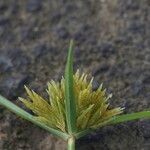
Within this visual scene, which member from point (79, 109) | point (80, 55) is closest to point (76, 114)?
point (79, 109)

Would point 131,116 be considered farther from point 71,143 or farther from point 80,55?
point 80,55

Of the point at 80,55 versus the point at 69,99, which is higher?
the point at 69,99

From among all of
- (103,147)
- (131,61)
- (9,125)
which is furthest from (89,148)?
(131,61)

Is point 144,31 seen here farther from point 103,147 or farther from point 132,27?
point 103,147

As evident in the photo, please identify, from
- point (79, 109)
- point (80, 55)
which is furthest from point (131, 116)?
point (80, 55)

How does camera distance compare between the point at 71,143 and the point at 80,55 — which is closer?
the point at 71,143

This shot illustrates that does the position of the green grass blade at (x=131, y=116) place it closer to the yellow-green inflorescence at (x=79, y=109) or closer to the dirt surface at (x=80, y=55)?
the yellow-green inflorescence at (x=79, y=109)

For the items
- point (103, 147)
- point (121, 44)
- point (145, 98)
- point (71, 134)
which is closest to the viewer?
point (71, 134)

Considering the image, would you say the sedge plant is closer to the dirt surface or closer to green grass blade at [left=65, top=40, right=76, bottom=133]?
green grass blade at [left=65, top=40, right=76, bottom=133]

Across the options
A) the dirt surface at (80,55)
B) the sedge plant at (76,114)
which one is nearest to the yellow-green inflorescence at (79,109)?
the sedge plant at (76,114)
